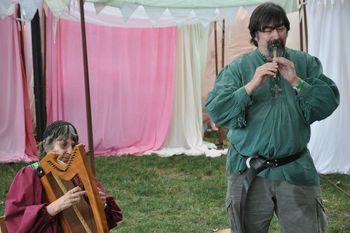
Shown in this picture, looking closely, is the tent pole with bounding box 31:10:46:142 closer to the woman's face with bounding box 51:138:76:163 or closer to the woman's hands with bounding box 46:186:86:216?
the woman's face with bounding box 51:138:76:163

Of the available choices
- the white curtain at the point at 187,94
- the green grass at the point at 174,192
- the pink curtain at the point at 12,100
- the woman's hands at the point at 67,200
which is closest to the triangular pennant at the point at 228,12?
the white curtain at the point at 187,94

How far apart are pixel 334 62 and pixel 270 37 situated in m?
3.47

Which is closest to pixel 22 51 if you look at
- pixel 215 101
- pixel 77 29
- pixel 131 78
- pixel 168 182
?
pixel 77 29

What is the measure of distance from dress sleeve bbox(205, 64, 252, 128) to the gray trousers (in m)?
0.22

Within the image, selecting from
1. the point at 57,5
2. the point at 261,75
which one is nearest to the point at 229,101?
the point at 261,75

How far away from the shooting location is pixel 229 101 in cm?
178

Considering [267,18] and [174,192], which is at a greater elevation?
[267,18]

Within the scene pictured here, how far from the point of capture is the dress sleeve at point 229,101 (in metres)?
1.76

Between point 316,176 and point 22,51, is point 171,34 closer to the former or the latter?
point 22,51

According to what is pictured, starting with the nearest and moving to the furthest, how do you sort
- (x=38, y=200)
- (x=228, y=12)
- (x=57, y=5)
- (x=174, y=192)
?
(x=38, y=200)
(x=57, y=5)
(x=174, y=192)
(x=228, y=12)

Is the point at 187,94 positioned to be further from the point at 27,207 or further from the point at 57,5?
the point at 27,207

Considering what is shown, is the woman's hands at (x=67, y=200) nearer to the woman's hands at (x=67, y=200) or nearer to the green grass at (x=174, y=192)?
the woman's hands at (x=67, y=200)

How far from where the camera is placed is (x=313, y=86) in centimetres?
176

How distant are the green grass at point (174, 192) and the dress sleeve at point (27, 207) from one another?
5.74ft
